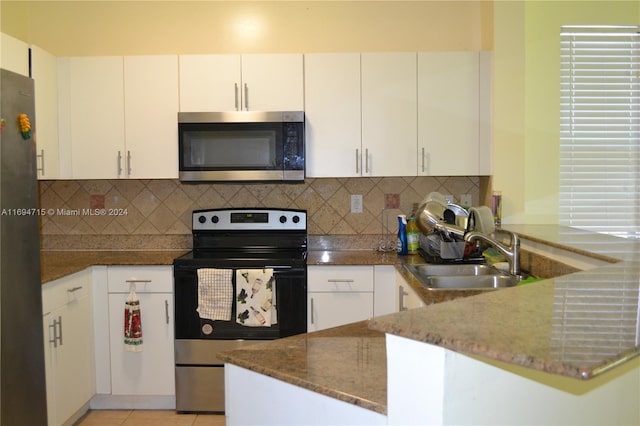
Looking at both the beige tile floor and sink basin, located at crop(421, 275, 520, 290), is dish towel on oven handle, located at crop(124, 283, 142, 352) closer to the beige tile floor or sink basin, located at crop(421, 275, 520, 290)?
the beige tile floor

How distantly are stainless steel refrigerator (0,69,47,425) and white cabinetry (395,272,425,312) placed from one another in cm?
156

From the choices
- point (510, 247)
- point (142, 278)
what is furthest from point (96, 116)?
point (510, 247)

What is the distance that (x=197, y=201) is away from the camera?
3531 millimetres

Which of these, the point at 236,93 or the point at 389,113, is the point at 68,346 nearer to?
the point at 236,93

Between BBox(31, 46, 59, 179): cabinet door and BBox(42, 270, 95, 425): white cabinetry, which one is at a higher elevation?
BBox(31, 46, 59, 179): cabinet door

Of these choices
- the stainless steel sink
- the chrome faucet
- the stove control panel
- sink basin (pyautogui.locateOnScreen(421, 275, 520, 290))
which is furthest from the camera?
the stove control panel

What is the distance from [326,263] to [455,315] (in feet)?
6.82

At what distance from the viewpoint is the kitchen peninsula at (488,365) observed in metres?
0.76

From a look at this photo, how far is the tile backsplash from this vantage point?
3.51 meters

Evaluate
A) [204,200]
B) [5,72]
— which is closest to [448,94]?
[204,200]

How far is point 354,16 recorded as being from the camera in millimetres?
3480

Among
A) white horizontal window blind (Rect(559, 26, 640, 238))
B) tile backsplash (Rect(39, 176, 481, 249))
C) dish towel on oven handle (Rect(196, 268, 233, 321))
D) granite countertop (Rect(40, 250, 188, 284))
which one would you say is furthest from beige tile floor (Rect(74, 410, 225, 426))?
white horizontal window blind (Rect(559, 26, 640, 238))

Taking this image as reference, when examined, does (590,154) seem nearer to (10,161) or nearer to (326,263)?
(326,263)

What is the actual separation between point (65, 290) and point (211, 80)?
140 centimetres
